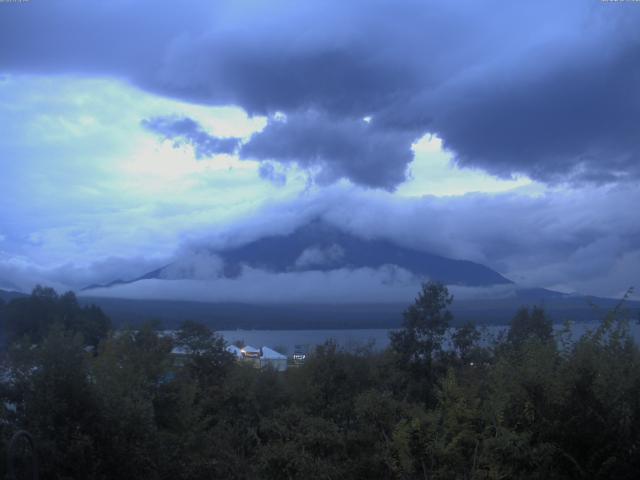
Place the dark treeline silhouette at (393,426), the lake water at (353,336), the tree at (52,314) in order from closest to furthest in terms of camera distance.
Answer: the dark treeline silhouette at (393,426) → the lake water at (353,336) → the tree at (52,314)

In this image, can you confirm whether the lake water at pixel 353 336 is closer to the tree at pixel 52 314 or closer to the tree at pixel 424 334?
the tree at pixel 424 334

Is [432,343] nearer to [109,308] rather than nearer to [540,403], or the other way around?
[540,403]

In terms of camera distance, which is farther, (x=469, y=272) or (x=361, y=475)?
(x=469, y=272)

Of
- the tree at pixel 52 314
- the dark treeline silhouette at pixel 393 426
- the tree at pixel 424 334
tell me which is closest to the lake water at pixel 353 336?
the dark treeline silhouette at pixel 393 426

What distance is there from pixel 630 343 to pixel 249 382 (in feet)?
63.2

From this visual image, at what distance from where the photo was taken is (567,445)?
30.8ft

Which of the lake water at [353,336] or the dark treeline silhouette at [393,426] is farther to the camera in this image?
the lake water at [353,336]

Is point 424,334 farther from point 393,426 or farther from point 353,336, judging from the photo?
point 393,426

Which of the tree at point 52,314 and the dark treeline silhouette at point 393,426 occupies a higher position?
the tree at point 52,314

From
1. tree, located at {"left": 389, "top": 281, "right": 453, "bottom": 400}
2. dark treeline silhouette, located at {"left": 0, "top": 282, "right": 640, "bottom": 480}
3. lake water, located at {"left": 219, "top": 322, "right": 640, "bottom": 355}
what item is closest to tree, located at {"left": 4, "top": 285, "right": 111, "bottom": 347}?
lake water, located at {"left": 219, "top": 322, "right": 640, "bottom": 355}

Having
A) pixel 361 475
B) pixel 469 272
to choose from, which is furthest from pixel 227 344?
pixel 469 272

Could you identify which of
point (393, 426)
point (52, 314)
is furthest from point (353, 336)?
point (393, 426)

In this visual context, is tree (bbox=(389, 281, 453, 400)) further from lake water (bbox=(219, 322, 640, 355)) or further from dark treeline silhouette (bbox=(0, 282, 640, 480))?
dark treeline silhouette (bbox=(0, 282, 640, 480))

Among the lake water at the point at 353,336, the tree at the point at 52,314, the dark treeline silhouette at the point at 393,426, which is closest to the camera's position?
the dark treeline silhouette at the point at 393,426
